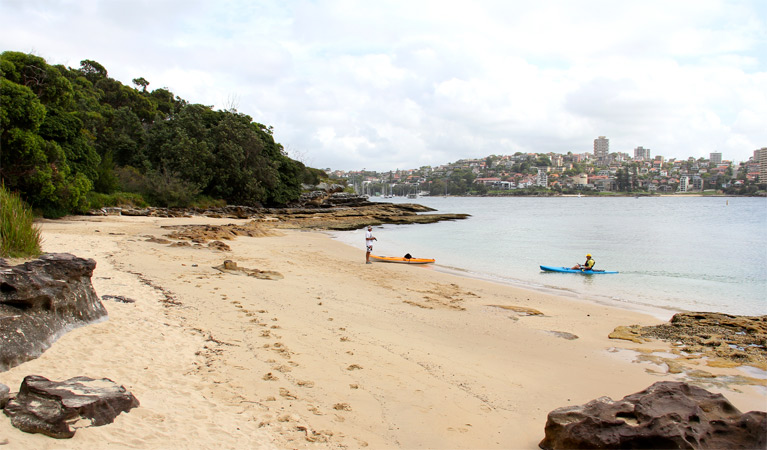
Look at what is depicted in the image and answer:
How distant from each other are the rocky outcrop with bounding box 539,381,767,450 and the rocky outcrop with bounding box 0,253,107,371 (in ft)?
15.8

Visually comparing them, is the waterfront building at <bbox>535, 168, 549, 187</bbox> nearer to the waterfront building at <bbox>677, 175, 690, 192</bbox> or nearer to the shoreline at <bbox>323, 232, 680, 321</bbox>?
the waterfront building at <bbox>677, 175, 690, 192</bbox>

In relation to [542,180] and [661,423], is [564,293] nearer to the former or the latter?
[661,423]

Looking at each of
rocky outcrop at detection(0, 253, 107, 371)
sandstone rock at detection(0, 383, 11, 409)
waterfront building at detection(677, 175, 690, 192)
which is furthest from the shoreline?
waterfront building at detection(677, 175, 690, 192)

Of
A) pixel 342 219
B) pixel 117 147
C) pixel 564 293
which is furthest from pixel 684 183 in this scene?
pixel 564 293

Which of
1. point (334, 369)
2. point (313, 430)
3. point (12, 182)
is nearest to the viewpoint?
point (313, 430)

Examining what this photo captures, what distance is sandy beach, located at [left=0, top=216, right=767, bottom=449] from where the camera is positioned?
3.79 m

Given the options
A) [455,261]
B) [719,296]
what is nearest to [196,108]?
[455,261]

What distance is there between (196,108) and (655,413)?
154ft

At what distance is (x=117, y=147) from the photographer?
37719mm

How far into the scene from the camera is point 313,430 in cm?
379

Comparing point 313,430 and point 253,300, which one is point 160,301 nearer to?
point 253,300

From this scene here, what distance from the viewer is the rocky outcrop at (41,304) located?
13.9ft

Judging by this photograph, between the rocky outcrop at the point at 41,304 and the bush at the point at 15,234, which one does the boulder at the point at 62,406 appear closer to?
the rocky outcrop at the point at 41,304

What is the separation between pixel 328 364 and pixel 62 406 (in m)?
2.84
